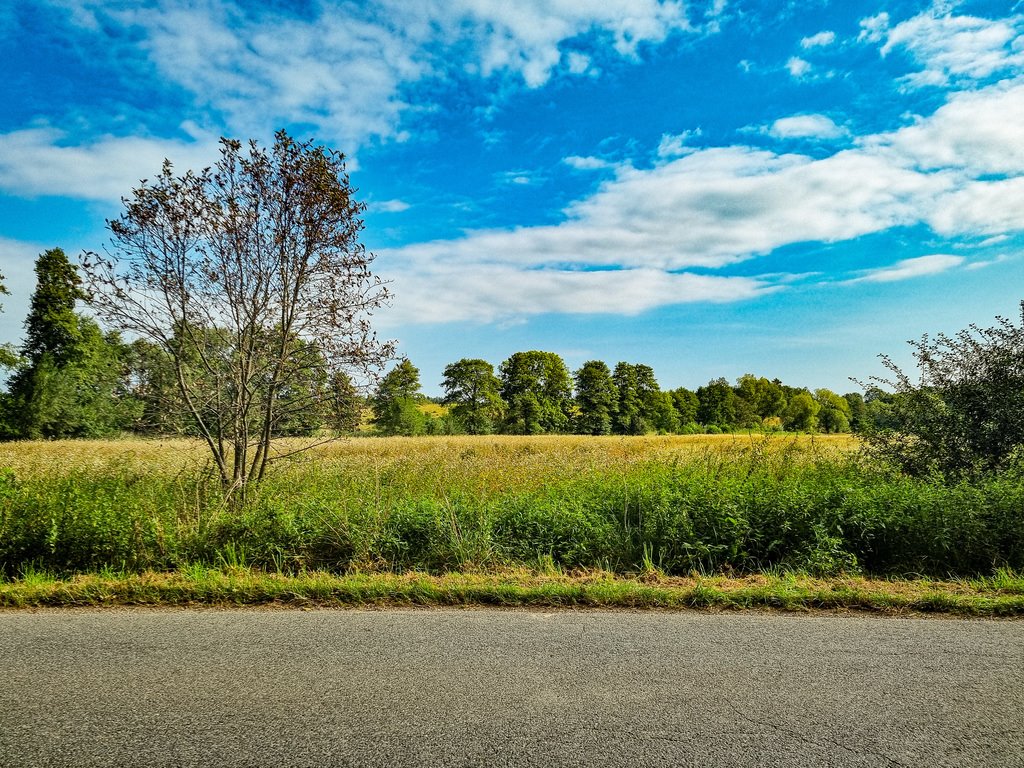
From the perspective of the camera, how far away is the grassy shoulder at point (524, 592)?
4.74 meters

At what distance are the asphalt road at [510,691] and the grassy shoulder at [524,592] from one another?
435 millimetres

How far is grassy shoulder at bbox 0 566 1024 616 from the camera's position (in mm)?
4738

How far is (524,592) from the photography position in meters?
4.89

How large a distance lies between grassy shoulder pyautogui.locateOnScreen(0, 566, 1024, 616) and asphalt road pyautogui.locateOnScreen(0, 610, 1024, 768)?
0.43 metres

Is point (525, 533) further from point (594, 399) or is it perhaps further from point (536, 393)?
point (594, 399)

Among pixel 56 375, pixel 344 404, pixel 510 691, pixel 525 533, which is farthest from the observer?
pixel 56 375

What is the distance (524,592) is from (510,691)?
5.96ft

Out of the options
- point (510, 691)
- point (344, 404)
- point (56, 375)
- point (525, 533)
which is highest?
point (56, 375)

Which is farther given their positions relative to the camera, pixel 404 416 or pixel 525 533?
pixel 404 416

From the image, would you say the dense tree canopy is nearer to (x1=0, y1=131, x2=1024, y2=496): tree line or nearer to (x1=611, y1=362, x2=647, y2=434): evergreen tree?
(x1=611, y1=362, x2=647, y2=434): evergreen tree

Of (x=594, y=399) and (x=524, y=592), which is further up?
(x=594, y=399)

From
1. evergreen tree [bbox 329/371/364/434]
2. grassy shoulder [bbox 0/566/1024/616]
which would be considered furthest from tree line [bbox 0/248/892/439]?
grassy shoulder [bbox 0/566/1024/616]

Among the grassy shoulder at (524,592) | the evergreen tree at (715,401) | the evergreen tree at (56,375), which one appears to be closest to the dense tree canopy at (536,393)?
the evergreen tree at (715,401)

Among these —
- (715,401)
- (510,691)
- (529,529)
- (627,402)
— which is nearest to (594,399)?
(627,402)
